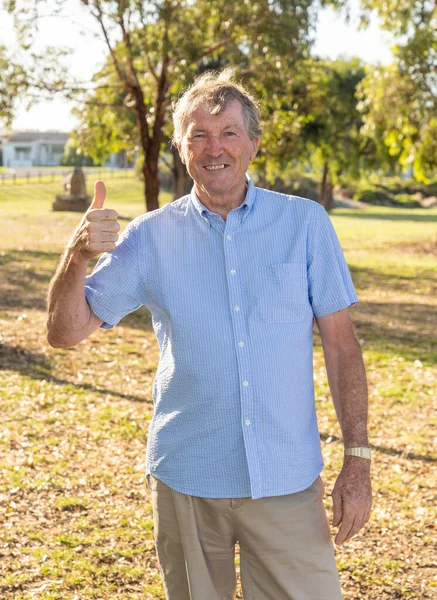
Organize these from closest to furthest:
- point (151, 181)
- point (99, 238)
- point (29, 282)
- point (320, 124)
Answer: point (99, 238), point (29, 282), point (151, 181), point (320, 124)

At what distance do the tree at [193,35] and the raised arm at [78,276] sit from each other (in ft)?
44.6

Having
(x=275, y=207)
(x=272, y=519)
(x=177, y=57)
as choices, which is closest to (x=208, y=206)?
(x=275, y=207)

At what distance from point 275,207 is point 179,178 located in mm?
24960

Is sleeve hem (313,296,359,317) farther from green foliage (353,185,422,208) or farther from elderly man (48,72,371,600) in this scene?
green foliage (353,185,422,208)

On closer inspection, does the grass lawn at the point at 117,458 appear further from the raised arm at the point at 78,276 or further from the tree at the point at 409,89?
the tree at the point at 409,89

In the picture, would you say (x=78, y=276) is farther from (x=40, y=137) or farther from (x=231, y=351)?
(x=40, y=137)

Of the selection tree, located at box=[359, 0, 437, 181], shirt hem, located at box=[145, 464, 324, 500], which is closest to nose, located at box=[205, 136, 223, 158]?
shirt hem, located at box=[145, 464, 324, 500]

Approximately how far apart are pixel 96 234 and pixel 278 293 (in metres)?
0.60

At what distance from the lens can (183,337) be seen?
2891mm

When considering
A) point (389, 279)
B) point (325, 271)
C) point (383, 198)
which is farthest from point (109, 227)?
point (383, 198)

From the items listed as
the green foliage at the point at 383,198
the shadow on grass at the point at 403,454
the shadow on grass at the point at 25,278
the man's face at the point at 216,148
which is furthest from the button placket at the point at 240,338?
the green foliage at the point at 383,198

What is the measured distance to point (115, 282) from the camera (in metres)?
2.96

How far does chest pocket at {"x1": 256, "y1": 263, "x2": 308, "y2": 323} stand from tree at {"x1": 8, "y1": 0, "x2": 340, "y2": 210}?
537 inches

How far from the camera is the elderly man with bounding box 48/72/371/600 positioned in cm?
281
